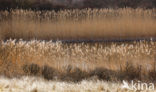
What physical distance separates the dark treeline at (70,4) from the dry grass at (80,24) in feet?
0.42

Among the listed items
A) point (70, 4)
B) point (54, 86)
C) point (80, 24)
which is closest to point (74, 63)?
point (54, 86)

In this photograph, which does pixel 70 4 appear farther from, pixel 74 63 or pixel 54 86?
pixel 54 86

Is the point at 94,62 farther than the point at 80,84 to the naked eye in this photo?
Yes

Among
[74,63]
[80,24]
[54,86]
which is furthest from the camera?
[80,24]

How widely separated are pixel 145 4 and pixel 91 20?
53.9 inches

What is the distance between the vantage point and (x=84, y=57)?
592 cm

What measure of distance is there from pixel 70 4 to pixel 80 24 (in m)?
0.54

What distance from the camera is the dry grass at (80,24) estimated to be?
7.11m

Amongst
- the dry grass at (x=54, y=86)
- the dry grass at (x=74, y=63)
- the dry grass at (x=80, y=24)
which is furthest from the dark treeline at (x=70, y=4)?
the dry grass at (x=54, y=86)

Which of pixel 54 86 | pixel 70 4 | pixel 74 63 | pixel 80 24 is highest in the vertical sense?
pixel 70 4

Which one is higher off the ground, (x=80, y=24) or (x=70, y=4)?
(x=70, y=4)

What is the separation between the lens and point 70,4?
732 cm

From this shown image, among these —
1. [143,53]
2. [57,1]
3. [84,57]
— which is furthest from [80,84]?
[57,1]

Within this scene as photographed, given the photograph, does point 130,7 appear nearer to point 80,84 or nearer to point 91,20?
point 91,20
